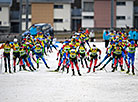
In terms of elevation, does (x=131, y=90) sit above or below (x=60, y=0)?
below

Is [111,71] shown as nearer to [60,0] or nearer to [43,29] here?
[43,29]

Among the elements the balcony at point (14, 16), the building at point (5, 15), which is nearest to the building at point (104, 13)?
the balcony at point (14, 16)

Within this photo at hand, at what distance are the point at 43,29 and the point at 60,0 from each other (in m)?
24.7

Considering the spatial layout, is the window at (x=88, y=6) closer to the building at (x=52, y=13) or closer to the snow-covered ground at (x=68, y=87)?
the building at (x=52, y=13)

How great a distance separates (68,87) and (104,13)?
5479cm

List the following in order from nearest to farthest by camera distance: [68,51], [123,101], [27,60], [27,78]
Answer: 1. [123,101]
2. [27,78]
3. [68,51]
4. [27,60]

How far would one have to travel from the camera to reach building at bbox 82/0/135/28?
7062cm

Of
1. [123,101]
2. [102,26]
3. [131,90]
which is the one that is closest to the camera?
[123,101]

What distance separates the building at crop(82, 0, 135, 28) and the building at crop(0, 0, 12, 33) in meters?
11.3

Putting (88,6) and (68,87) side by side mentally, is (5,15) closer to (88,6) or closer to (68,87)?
(88,6)

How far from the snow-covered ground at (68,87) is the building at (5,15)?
161 ft

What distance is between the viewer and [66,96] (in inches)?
567

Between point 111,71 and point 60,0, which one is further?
point 60,0

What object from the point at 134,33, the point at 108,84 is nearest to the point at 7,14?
the point at 134,33
